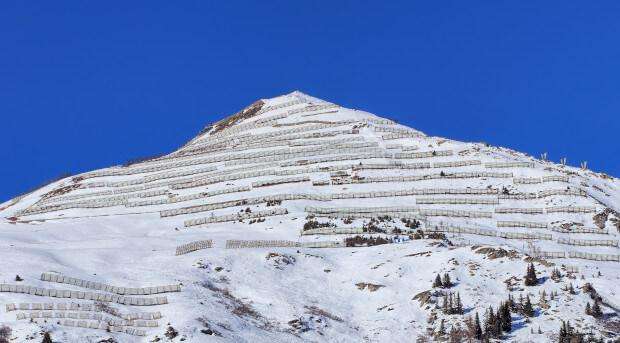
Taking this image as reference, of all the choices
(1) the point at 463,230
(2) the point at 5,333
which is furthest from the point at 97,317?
(1) the point at 463,230

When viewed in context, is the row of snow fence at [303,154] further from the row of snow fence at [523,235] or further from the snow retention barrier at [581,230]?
the snow retention barrier at [581,230]

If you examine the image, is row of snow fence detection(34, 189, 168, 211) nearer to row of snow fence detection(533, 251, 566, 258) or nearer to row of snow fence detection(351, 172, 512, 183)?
row of snow fence detection(351, 172, 512, 183)

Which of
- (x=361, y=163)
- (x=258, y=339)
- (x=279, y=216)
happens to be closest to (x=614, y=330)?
(x=258, y=339)

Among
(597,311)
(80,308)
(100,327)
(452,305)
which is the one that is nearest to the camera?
(100,327)

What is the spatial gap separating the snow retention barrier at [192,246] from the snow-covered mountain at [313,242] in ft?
0.58

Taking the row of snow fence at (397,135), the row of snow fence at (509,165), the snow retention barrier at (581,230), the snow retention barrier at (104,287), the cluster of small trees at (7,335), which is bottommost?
the cluster of small trees at (7,335)

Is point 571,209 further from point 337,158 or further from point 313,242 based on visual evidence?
point 337,158

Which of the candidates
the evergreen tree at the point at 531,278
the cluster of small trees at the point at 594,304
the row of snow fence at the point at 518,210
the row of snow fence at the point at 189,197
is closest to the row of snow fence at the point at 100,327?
the evergreen tree at the point at 531,278

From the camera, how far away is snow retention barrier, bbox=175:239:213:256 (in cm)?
8469

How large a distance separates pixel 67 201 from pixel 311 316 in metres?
58.2

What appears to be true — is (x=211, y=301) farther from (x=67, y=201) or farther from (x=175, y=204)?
(x=67, y=201)

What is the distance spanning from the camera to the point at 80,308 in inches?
2574

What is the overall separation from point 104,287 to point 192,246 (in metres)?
15.6

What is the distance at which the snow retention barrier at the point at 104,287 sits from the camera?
7081 centimetres
